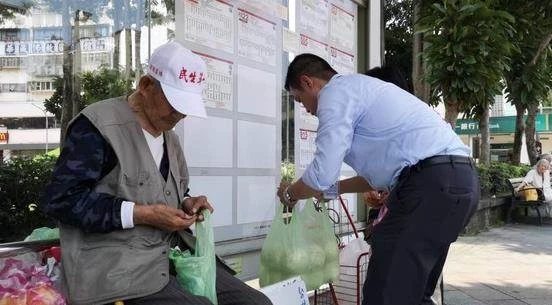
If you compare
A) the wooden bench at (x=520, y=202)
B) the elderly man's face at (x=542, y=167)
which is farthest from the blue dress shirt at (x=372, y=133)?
the elderly man's face at (x=542, y=167)

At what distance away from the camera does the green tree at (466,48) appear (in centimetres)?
518

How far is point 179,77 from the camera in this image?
6.79 feet

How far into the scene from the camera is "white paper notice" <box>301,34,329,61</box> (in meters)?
4.11

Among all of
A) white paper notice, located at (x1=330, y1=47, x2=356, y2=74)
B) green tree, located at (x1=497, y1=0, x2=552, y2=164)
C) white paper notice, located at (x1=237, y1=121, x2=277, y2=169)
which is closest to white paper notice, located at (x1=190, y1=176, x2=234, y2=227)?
white paper notice, located at (x1=237, y1=121, x2=277, y2=169)

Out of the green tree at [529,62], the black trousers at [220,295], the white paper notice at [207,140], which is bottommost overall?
the black trousers at [220,295]

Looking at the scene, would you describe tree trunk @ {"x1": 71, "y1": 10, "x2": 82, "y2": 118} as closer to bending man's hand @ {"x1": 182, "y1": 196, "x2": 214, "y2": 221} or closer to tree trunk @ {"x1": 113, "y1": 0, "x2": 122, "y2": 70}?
tree trunk @ {"x1": 113, "y1": 0, "x2": 122, "y2": 70}

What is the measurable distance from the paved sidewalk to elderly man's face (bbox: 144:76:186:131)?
4117mm

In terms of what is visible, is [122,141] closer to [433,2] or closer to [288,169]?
[288,169]

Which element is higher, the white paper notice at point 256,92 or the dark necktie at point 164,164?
the white paper notice at point 256,92

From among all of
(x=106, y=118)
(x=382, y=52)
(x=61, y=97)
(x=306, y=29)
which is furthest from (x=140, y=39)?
(x=382, y=52)

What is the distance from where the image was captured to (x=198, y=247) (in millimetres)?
2234

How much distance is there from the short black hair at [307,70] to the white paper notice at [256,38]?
80 centimetres

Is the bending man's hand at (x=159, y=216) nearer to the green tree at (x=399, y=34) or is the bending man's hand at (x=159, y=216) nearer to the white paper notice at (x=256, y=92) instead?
the white paper notice at (x=256, y=92)

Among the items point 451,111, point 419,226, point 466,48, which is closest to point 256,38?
point 419,226
